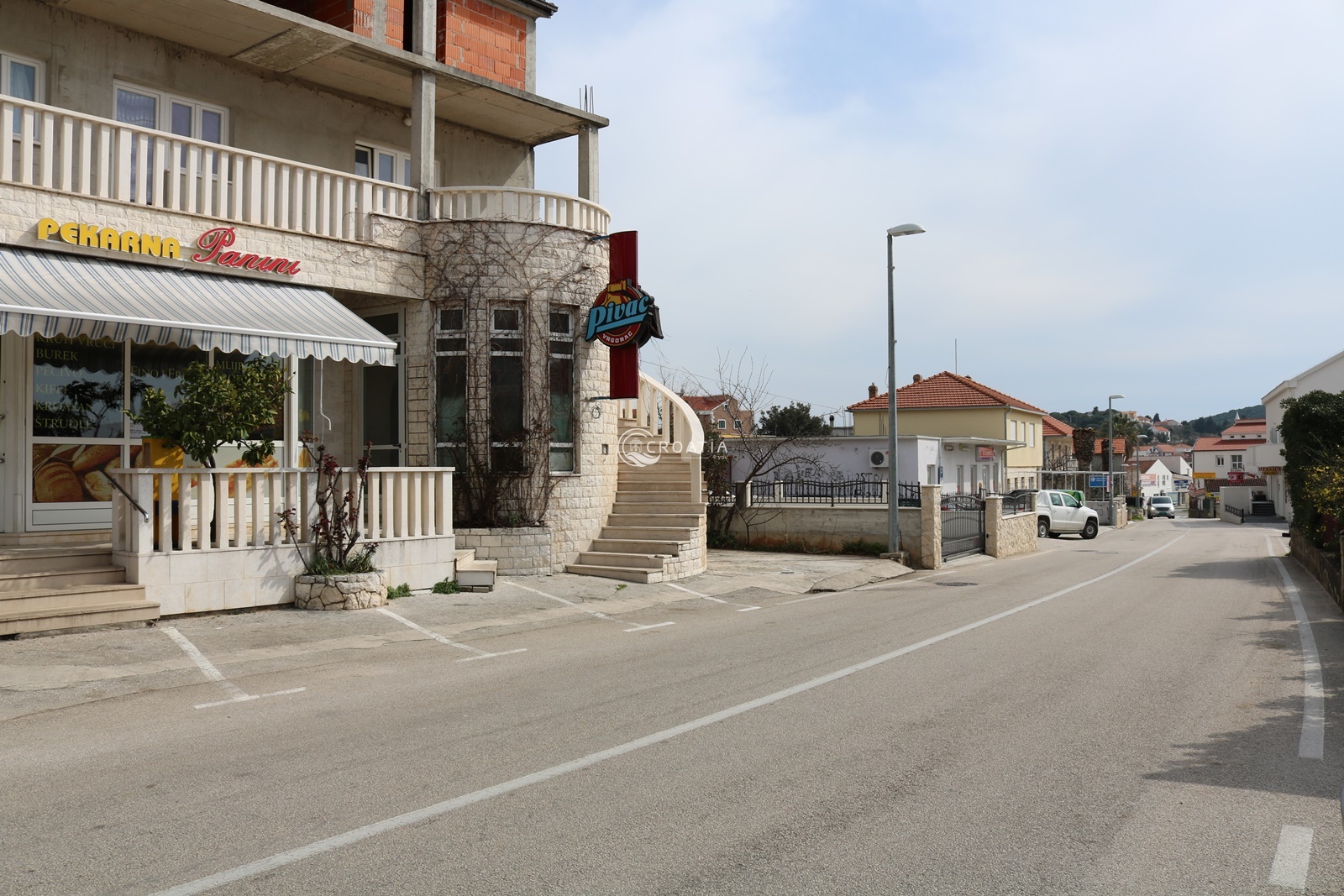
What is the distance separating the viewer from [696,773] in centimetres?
589

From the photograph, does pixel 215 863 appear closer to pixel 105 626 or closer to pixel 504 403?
pixel 105 626

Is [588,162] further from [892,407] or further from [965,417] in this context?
[965,417]

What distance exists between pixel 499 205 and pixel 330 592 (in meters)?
7.63

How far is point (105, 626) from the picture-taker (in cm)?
1089

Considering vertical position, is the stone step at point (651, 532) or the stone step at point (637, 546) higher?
the stone step at point (651, 532)

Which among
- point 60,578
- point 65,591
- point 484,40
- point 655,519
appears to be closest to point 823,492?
point 655,519

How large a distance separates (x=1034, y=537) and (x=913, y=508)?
36.5 feet

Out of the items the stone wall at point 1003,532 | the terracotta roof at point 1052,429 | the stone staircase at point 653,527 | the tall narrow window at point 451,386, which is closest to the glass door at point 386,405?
the tall narrow window at point 451,386

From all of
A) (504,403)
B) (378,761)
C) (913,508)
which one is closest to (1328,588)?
(913,508)

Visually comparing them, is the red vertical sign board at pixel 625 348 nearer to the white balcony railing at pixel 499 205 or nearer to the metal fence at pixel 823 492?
the white balcony railing at pixel 499 205

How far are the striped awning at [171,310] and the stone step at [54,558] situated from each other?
2520 mm

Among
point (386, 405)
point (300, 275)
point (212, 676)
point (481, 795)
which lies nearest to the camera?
point (481, 795)

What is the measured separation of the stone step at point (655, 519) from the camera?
1862 cm

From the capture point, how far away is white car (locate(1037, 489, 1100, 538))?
39.5 meters
